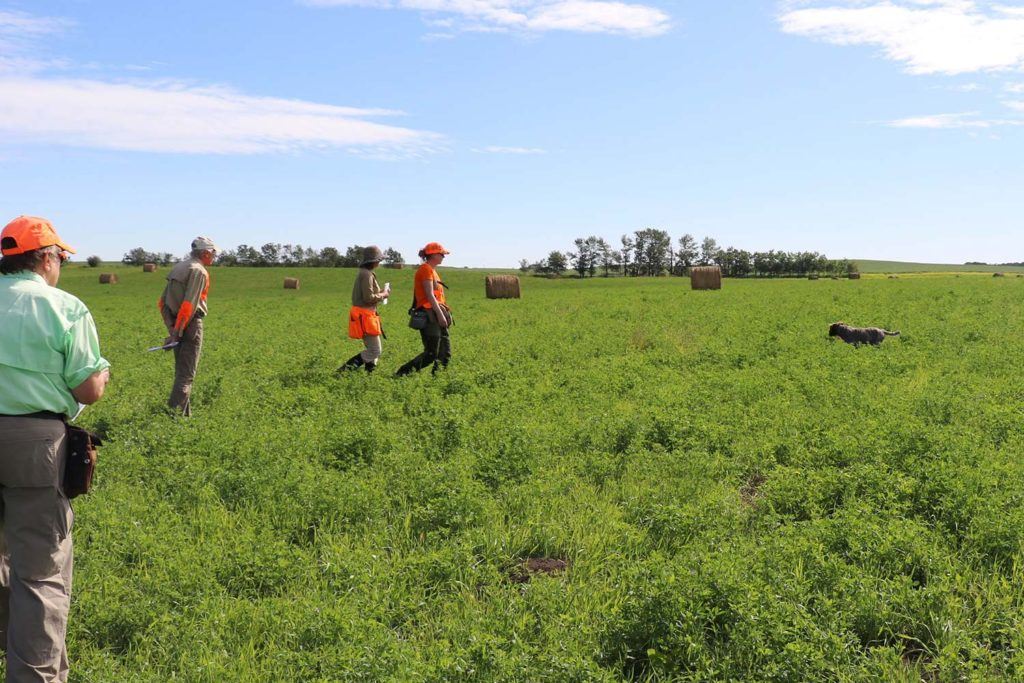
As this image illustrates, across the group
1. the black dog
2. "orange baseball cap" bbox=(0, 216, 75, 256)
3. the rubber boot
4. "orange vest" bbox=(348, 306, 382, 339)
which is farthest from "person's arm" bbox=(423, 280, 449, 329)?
the black dog

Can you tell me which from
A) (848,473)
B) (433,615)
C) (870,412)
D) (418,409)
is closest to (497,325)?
(418,409)

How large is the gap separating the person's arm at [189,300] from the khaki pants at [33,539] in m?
5.89

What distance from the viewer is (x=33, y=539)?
12.0 ft

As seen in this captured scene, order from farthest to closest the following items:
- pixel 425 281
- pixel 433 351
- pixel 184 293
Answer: pixel 433 351
pixel 425 281
pixel 184 293

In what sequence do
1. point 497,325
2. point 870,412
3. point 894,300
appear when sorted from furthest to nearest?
point 894,300
point 497,325
point 870,412

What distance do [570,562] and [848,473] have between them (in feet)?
10.1

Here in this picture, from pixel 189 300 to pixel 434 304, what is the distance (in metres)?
3.94

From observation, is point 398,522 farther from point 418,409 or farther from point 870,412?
point 870,412

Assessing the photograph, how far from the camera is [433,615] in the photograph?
4586mm

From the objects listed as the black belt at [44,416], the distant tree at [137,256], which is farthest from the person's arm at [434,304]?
the distant tree at [137,256]

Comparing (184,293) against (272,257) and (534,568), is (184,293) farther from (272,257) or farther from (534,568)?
(272,257)

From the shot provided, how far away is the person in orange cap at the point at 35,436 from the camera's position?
3602mm

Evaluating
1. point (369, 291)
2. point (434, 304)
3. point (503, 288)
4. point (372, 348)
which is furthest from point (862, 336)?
point (503, 288)

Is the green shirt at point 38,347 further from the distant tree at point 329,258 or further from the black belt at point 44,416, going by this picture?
the distant tree at point 329,258
